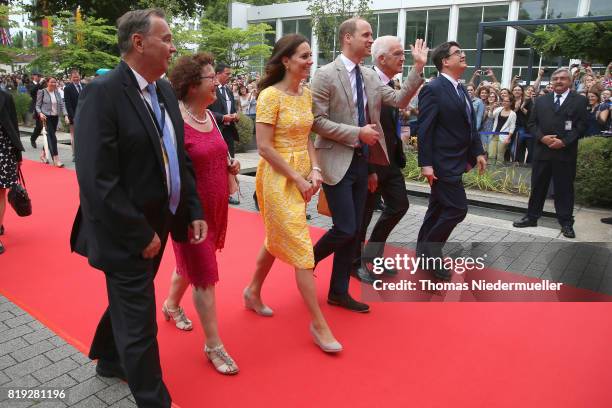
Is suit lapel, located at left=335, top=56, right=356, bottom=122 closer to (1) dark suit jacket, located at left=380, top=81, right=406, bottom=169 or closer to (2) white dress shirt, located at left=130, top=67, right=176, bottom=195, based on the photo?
(1) dark suit jacket, located at left=380, top=81, right=406, bottom=169

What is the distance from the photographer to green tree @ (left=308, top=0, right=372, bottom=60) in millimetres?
26531

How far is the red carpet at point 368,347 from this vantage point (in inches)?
109

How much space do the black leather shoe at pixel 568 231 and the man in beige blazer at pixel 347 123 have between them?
341cm

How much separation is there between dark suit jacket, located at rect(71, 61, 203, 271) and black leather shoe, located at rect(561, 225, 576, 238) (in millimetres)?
5141

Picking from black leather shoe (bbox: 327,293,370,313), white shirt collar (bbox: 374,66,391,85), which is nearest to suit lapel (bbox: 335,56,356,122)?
white shirt collar (bbox: 374,66,391,85)

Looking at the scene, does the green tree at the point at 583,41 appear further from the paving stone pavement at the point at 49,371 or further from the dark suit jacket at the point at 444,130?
the paving stone pavement at the point at 49,371

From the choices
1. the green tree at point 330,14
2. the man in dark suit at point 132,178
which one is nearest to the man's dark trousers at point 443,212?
the man in dark suit at point 132,178

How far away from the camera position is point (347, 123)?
361 centimetres

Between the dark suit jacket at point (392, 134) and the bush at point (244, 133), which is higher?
the dark suit jacket at point (392, 134)

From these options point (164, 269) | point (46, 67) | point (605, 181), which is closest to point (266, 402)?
point (164, 269)

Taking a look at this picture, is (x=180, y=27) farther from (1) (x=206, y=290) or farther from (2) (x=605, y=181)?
(1) (x=206, y=290)

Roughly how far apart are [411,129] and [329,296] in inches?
284

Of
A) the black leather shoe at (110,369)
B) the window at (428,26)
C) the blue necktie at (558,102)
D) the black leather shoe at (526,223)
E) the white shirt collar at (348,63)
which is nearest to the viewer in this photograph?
the black leather shoe at (110,369)

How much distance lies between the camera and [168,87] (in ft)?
8.49
